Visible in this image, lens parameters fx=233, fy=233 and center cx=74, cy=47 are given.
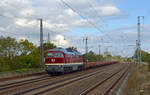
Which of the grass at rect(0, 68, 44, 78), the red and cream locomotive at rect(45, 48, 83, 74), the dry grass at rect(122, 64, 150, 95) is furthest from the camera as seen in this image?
the red and cream locomotive at rect(45, 48, 83, 74)

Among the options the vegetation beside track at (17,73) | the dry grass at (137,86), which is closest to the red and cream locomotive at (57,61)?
the vegetation beside track at (17,73)

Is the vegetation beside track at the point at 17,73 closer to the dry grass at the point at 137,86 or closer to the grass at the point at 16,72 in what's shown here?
the grass at the point at 16,72

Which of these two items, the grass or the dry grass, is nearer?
the dry grass

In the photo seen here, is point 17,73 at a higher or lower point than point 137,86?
higher

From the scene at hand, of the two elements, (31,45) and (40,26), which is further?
(31,45)

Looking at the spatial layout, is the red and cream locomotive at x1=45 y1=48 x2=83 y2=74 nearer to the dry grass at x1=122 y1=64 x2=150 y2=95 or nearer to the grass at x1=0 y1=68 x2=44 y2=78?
the grass at x1=0 y1=68 x2=44 y2=78

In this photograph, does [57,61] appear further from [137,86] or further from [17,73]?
[137,86]

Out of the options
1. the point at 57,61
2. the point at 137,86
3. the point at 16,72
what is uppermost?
the point at 57,61

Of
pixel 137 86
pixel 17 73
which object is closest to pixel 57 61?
pixel 17 73

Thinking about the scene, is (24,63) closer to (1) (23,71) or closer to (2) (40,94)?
(1) (23,71)

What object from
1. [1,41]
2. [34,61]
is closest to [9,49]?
[1,41]

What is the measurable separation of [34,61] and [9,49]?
423 cm

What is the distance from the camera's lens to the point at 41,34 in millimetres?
33188

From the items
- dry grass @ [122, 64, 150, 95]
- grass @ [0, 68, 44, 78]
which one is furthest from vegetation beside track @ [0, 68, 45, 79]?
dry grass @ [122, 64, 150, 95]
